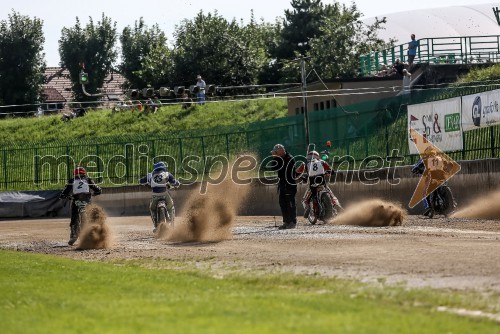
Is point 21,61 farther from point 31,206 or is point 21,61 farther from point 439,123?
point 439,123

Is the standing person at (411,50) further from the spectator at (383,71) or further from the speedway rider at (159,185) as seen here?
the speedway rider at (159,185)

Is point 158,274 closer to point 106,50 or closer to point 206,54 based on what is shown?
point 206,54

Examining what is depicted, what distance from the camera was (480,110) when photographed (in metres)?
27.7

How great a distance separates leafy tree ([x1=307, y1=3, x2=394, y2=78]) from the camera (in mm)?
64500

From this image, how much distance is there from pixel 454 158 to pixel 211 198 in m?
7.87

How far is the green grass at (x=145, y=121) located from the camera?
199 ft

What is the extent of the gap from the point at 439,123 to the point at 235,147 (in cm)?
1320

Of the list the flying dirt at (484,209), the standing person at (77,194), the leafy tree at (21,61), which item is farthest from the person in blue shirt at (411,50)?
the leafy tree at (21,61)

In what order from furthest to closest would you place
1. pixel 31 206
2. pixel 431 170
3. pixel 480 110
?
pixel 31 206, pixel 480 110, pixel 431 170

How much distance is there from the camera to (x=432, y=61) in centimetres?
5122

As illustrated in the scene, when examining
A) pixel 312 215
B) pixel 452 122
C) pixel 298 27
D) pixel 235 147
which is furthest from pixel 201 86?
pixel 298 27

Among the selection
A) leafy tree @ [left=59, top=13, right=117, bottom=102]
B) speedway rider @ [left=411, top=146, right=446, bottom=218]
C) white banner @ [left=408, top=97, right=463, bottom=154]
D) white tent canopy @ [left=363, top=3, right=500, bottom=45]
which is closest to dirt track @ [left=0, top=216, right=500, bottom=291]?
speedway rider @ [left=411, top=146, right=446, bottom=218]

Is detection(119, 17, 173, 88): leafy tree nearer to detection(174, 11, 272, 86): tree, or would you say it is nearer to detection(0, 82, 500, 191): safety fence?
detection(174, 11, 272, 86): tree

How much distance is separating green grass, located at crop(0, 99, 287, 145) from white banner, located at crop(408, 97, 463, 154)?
28.9 m
